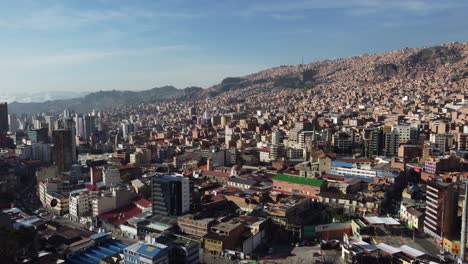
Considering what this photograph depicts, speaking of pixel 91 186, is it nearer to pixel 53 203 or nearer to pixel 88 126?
pixel 53 203

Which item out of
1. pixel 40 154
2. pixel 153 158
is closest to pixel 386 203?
pixel 153 158

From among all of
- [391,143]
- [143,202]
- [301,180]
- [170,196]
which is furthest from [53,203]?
[391,143]

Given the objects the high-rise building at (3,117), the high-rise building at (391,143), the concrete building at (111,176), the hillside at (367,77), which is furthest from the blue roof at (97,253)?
the hillside at (367,77)

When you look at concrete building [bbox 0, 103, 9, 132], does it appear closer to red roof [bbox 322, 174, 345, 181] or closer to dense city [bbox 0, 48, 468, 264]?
dense city [bbox 0, 48, 468, 264]

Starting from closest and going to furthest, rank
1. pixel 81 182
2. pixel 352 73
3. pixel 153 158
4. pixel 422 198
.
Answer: pixel 422 198 → pixel 81 182 → pixel 153 158 → pixel 352 73

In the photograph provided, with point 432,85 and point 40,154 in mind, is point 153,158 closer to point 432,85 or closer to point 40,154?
point 40,154
